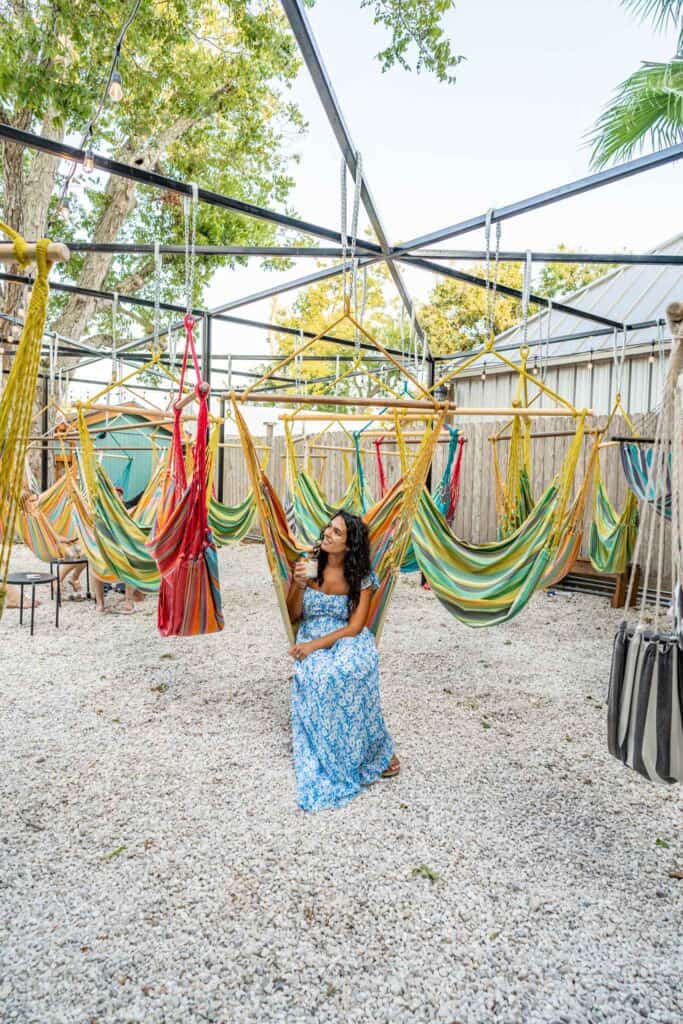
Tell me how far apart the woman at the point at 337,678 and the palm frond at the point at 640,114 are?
361 cm

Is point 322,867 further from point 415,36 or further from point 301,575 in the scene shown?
point 415,36

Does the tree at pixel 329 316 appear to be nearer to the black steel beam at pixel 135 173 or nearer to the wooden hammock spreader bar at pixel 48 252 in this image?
the black steel beam at pixel 135 173

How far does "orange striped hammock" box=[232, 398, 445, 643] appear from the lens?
212cm

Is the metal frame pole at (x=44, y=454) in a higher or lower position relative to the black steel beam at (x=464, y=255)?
lower

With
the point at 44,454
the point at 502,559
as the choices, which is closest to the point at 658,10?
the point at 502,559

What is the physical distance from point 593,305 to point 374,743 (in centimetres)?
562

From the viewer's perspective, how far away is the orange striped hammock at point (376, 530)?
2.12 m

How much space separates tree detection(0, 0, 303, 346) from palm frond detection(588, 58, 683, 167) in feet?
8.12

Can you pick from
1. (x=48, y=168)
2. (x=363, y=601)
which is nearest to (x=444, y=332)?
(x=48, y=168)

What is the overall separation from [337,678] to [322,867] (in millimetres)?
529

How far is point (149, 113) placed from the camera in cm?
528

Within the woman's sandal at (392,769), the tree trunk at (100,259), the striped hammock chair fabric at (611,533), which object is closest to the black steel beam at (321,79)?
the woman's sandal at (392,769)

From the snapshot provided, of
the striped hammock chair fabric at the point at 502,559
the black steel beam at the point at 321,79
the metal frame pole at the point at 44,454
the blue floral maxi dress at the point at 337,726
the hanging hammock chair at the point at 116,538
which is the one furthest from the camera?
the metal frame pole at the point at 44,454

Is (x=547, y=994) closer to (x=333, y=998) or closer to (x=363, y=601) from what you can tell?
(x=333, y=998)
